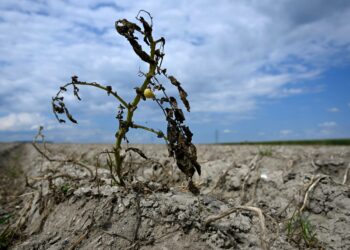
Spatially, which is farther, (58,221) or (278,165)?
(278,165)

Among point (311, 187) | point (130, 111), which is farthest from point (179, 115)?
point (311, 187)

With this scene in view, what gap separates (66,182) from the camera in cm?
344

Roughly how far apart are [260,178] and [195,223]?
2736mm

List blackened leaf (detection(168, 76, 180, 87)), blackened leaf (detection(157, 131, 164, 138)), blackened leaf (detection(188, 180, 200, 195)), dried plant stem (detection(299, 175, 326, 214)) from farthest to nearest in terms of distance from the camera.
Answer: dried plant stem (detection(299, 175, 326, 214)) → blackened leaf (detection(188, 180, 200, 195)) → blackened leaf (detection(157, 131, 164, 138)) → blackened leaf (detection(168, 76, 180, 87))

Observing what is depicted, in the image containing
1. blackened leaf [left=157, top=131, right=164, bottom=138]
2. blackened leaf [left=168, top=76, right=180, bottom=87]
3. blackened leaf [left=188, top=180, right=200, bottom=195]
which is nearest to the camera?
blackened leaf [left=168, top=76, right=180, bottom=87]

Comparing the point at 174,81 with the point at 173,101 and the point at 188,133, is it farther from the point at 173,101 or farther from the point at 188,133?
the point at 188,133

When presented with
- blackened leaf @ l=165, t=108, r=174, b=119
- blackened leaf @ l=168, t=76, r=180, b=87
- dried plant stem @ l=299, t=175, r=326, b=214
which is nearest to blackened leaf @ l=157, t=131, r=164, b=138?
blackened leaf @ l=165, t=108, r=174, b=119

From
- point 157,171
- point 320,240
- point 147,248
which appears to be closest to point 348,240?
point 320,240

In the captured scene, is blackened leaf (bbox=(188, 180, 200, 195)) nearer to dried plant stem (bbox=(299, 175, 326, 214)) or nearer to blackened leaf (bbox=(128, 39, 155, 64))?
blackened leaf (bbox=(128, 39, 155, 64))

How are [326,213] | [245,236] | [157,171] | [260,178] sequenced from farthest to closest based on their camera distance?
[157,171] < [260,178] < [326,213] < [245,236]

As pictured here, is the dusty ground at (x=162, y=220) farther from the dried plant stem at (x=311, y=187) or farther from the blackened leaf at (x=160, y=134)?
the blackened leaf at (x=160, y=134)

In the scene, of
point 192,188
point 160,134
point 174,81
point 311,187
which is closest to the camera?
point 174,81

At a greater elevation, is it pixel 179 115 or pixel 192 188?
pixel 179 115

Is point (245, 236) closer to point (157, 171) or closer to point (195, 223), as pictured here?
point (195, 223)
